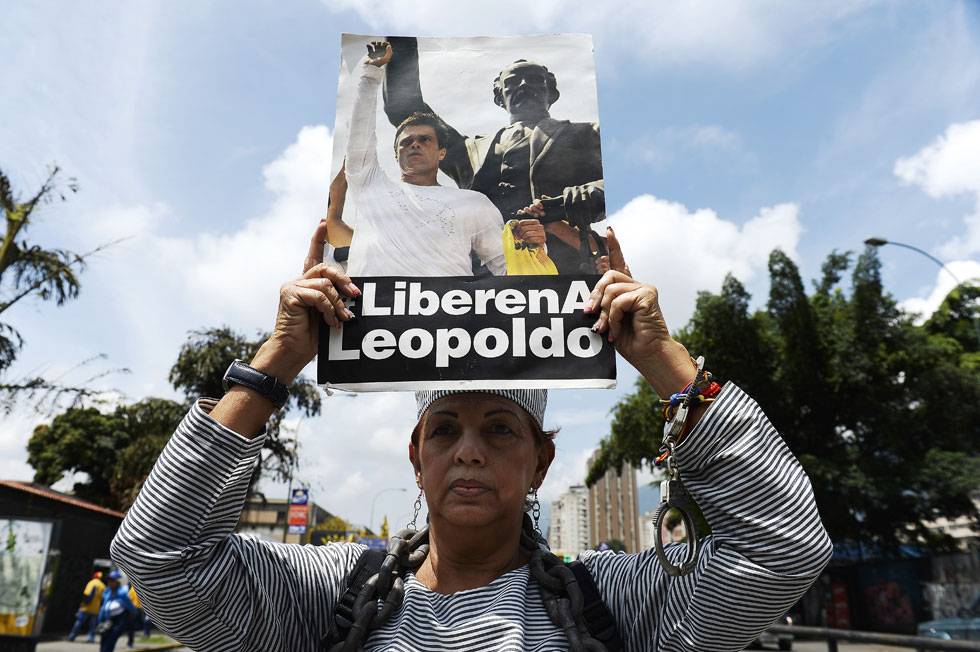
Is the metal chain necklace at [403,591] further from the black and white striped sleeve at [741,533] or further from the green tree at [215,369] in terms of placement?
the green tree at [215,369]

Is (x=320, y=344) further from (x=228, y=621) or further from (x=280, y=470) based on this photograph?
(x=280, y=470)

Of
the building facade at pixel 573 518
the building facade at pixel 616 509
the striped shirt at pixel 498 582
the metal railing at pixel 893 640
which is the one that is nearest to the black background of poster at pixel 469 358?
the striped shirt at pixel 498 582

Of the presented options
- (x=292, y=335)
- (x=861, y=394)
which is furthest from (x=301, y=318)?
(x=861, y=394)

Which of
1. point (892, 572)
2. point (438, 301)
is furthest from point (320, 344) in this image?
point (892, 572)

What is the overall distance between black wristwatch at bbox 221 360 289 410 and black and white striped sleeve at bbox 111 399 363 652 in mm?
118

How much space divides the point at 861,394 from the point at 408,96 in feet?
85.4

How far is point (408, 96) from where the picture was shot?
2100 mm

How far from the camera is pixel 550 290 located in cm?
187

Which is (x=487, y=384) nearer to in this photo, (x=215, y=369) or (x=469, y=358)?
(x=469, y=358)

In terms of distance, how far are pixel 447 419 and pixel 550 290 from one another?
0.48m

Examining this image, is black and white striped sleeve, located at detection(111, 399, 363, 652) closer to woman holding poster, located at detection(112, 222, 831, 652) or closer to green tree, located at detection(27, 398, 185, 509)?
woman holding poster, located at detection(112, 222, 831, 652)

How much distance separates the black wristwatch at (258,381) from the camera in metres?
1.75

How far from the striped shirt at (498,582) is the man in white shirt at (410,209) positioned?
2.19ft

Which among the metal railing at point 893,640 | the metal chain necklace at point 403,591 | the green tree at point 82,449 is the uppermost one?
the green tree at point 82,449
